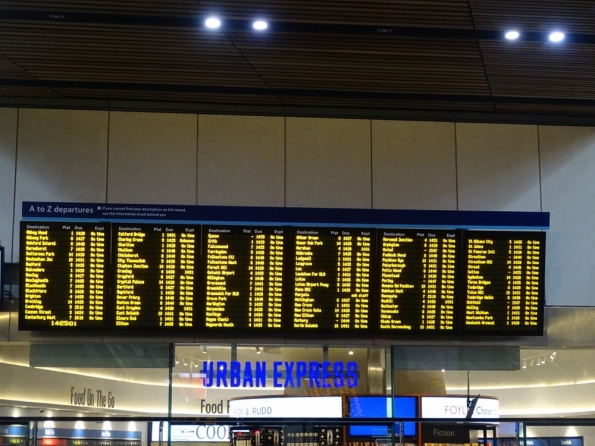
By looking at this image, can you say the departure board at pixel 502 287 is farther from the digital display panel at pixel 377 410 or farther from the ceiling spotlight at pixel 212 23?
the ceiling spotlight at pixel 212 23

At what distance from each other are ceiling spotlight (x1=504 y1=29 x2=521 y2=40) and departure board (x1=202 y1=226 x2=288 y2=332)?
266cm

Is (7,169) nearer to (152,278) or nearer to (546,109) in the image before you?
(152,278)

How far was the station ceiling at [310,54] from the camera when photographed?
6.41 meters

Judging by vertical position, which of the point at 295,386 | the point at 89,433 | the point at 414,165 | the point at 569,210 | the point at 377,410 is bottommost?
the point at 89,433

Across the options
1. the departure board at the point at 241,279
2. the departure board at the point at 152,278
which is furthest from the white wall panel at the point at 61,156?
the departure board at the point at 241,279

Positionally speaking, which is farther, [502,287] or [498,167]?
[498,167]

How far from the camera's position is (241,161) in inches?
337

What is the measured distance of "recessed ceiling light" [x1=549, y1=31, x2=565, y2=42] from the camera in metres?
6.81

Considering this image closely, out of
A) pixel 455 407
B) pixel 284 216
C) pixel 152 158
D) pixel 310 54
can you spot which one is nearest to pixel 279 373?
pixel 284 216

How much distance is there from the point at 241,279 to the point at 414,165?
6.90 feet

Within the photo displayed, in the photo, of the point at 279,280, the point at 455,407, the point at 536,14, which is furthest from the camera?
the point at 455,407

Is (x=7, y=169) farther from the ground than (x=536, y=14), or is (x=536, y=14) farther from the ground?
(x=536, y=14)

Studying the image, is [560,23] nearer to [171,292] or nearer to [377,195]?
[377,195]

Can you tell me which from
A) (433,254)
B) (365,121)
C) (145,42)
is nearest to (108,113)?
(145,42)
